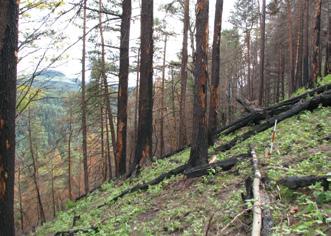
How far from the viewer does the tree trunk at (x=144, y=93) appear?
13.0 meters

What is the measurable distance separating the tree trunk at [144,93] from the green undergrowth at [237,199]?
194 cm

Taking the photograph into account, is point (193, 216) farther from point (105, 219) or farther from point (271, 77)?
point (271, 77)

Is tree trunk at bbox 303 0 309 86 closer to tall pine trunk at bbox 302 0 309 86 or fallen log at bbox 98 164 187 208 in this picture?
tall pine trunk at bbox 302 0 309 86

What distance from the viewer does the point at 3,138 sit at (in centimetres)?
524

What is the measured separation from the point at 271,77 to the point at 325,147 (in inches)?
1708

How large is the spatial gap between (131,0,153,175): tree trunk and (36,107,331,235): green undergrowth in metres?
1.94

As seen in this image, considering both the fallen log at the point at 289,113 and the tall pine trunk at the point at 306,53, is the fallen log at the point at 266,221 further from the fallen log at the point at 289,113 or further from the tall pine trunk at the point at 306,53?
the tall pine trunk at the point at 306,53

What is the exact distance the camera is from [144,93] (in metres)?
13.2

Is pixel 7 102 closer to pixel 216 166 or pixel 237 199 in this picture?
pixel 237 199

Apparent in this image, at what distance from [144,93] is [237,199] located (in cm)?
762

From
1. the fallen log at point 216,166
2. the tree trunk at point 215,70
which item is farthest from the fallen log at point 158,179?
the tree trunk at point 215,70

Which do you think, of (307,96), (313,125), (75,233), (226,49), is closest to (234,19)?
(226,49)

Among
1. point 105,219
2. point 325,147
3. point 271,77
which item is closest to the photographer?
point 325,147

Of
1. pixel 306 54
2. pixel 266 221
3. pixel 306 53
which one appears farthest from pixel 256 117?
pixel 306 54
